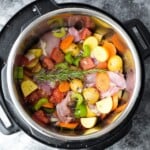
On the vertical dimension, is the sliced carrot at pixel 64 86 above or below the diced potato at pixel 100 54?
below

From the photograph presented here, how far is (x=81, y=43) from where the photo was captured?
1418 millimetres

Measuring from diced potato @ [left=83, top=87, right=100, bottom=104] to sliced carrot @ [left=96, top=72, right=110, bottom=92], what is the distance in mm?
14

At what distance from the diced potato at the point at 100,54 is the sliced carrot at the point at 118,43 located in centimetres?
3

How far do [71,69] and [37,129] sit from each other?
19 centimetres

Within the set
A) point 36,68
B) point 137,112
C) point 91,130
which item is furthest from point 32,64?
point 137,112

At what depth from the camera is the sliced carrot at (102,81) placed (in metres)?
1.38

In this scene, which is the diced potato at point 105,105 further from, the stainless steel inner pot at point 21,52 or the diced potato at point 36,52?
the diced potato at point 36,52

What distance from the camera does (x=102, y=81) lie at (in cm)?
138

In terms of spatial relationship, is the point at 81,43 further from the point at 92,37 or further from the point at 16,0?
the point at 16,0

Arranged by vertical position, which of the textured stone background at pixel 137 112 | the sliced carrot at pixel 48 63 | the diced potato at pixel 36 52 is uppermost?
the diced potato at pixel 36 52

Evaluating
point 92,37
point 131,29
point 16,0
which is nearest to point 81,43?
point 92,37

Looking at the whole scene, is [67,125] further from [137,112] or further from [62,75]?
[137,112]

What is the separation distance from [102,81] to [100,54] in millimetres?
70

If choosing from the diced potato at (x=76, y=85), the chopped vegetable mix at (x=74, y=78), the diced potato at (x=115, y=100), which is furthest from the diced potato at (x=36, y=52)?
the diced potato at (x=115, y=100)
